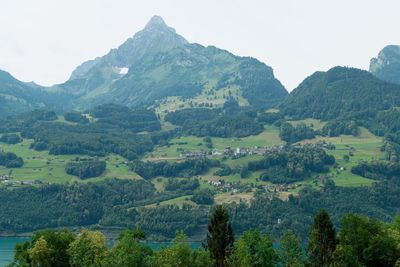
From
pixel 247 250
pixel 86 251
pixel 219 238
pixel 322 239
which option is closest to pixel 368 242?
pixel 322 239

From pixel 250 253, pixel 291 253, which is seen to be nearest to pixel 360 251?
pixel 291 253

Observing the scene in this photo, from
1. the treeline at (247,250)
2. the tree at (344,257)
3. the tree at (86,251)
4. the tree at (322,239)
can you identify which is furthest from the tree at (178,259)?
the tree at (344,257)

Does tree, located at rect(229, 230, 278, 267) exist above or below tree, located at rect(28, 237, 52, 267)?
above

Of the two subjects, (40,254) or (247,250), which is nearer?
(247,250)

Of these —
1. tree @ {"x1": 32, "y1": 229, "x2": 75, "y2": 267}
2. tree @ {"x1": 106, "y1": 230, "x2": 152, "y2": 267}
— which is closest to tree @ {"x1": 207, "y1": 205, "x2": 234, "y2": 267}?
tree @ {"x1": 106, "y1": 230, "x2": 152, "y2": 267}

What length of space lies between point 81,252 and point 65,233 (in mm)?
11762

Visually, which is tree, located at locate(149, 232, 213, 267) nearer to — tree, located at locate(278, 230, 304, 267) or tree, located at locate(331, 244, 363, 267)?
tree, located at locate(278, 230, 304, 267)

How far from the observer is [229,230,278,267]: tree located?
93.3m

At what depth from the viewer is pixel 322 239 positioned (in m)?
96.9

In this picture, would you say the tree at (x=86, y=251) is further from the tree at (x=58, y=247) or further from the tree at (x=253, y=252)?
the tree at (x=253, y=252)

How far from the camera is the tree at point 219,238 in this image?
94.2 metres

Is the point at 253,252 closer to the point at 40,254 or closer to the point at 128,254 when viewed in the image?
the point at 128,254

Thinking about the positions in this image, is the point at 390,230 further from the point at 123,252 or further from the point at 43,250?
the point at 43,250

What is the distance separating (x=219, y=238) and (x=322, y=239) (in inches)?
641
